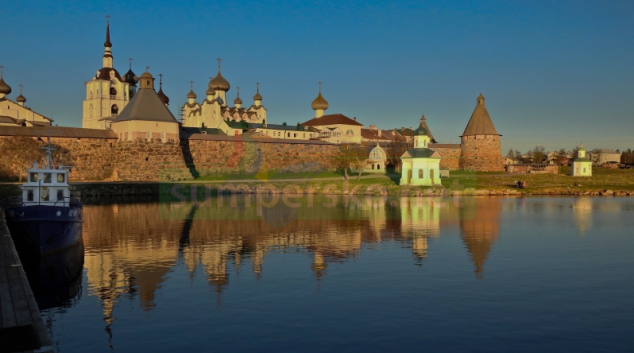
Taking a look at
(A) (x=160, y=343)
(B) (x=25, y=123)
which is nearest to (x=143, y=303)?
(A) (x=160, y=343)

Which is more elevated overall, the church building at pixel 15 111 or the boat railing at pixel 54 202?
the church building at pixel 15 111

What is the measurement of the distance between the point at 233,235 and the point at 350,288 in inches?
395

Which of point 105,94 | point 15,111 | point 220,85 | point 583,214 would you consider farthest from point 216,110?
point 583,214

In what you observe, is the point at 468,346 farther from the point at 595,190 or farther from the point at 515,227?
→ the point at 595,190

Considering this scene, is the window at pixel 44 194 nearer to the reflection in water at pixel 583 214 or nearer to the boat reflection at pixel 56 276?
the boat reflection at pixel 56 276

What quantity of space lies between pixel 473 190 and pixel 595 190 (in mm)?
11041

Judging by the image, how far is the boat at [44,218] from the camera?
57.6ft

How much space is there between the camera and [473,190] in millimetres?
49500

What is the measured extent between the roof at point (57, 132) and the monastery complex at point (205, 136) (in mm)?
81

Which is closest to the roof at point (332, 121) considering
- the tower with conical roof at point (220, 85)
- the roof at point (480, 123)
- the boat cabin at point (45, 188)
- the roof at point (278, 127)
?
the roof at point (278, 127)

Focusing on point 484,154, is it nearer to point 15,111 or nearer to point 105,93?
point 105,93

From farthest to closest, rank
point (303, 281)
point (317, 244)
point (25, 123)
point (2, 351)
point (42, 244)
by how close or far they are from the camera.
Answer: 1. point (25, 123)
2. point (317, 244)
3. point (42, 244)
4. point (303, 281)
5. point (2, 351)

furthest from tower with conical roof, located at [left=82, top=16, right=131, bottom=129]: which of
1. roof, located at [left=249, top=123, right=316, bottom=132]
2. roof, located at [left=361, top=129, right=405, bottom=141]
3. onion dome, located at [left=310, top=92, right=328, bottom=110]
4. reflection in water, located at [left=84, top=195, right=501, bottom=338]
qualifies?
reflection in water, located at [left=84, top=195, right=501, bottom=338]

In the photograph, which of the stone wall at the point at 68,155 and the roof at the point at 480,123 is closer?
the stone wall at the point at 68,155
